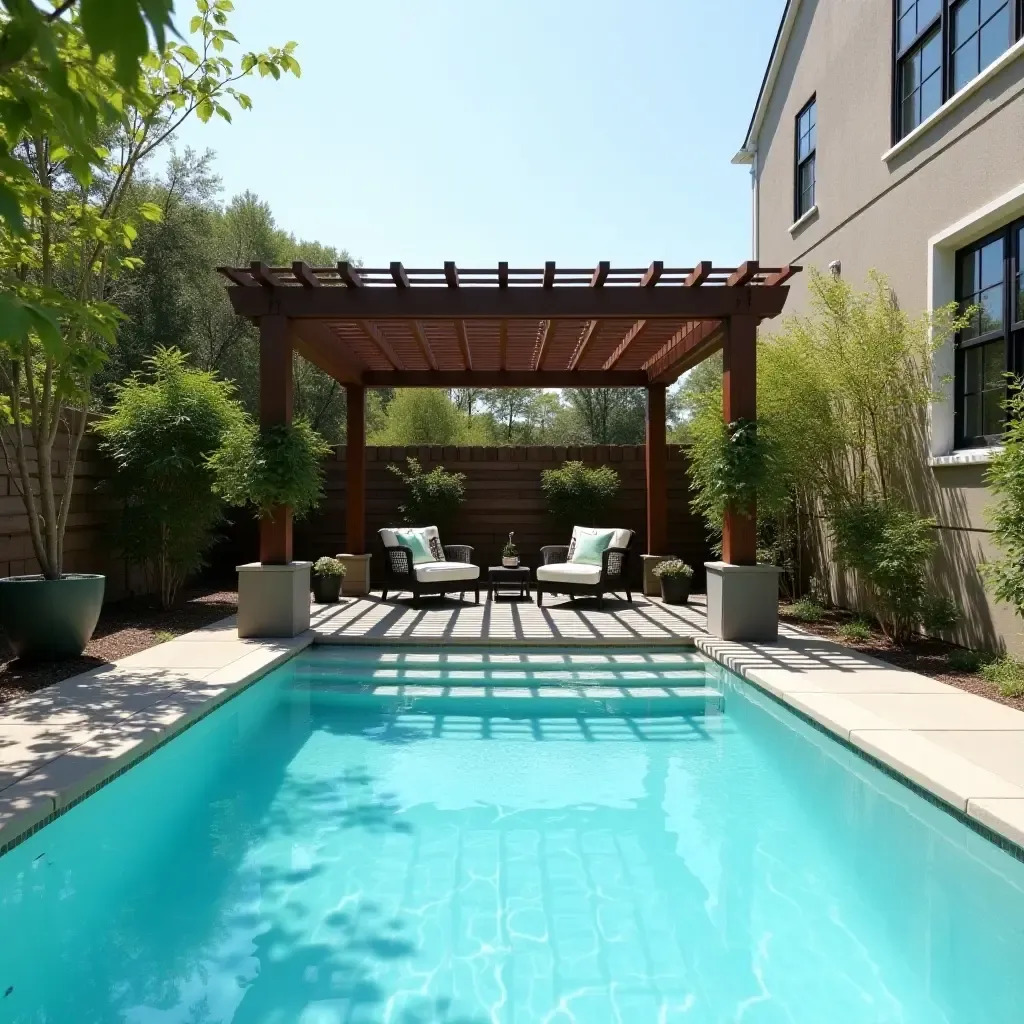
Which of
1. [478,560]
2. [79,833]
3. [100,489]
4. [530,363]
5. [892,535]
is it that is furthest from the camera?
[478,560]

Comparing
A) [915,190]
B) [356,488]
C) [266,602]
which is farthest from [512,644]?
[915,190]

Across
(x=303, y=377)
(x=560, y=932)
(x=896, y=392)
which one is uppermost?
(x=303, y=377)

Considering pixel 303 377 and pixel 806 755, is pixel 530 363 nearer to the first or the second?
pixel 806 755

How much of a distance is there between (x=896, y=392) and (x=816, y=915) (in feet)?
18.6

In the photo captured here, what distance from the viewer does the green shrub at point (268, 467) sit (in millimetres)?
7133

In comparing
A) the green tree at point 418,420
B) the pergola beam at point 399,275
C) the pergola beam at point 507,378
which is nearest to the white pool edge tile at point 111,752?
the pergola beam at point 399,275

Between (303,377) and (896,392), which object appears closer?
(896,392)

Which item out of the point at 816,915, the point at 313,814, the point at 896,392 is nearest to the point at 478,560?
the point at 896,392

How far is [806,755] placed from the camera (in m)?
4.38

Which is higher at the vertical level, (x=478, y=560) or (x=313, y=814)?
(x=478, y=560)

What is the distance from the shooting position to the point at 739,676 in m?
6.06

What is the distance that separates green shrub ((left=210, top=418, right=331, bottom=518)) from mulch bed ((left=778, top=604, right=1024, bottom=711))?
482cm

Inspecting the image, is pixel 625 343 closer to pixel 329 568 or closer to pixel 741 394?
pixel 741 394

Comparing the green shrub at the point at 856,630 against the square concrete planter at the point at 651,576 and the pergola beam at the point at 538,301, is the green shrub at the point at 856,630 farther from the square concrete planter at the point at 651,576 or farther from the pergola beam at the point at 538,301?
the square concrete planter at the point at 651,576
